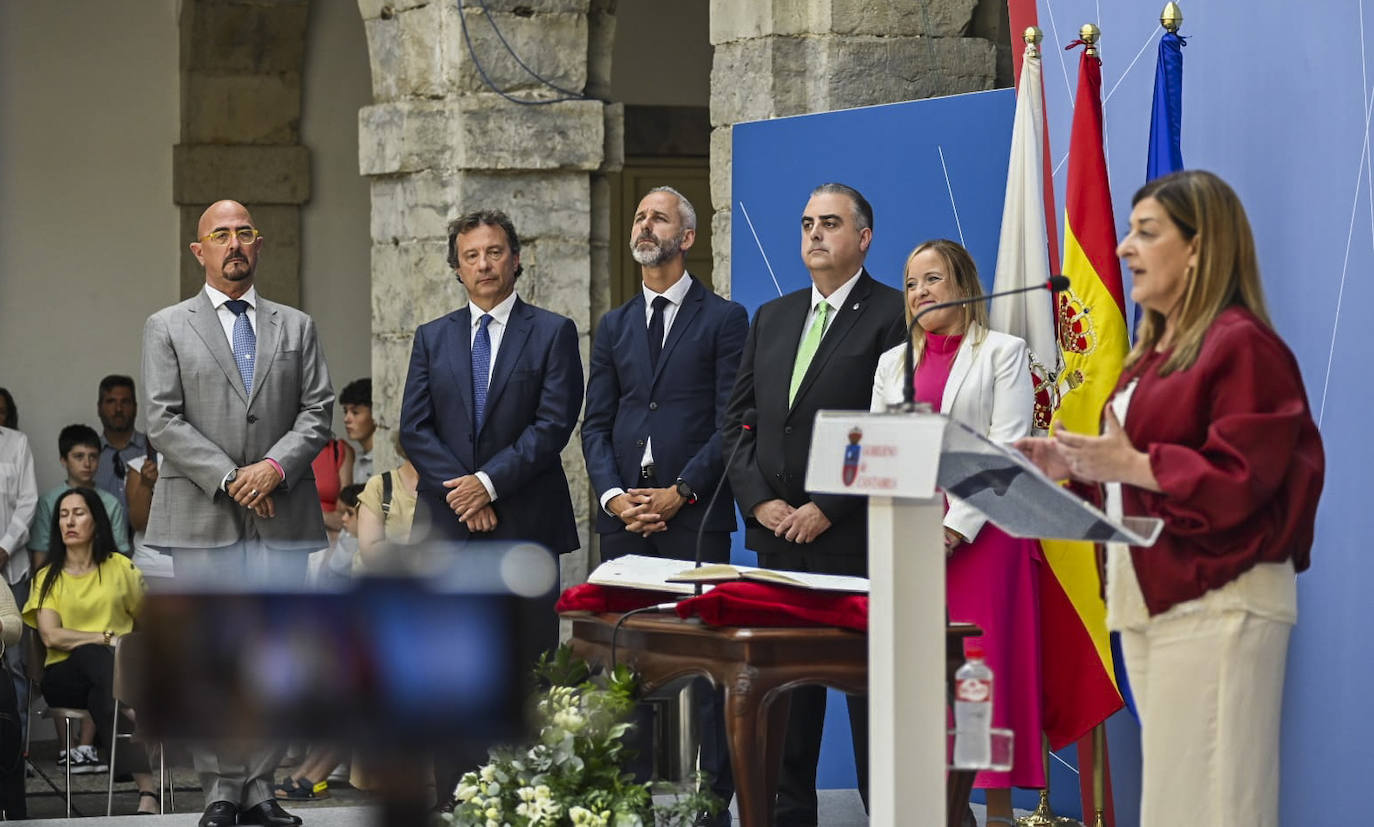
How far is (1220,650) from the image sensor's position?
316 centimetres

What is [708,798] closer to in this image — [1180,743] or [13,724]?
[1180,743]

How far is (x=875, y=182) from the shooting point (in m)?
5.84

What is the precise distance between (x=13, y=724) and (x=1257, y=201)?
3539 millimetres

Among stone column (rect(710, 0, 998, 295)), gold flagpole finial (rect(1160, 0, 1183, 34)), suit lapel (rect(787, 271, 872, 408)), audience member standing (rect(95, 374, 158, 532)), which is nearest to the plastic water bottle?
suit lapel (rect(787, 271, 872, 408))

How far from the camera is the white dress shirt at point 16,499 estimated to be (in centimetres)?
848

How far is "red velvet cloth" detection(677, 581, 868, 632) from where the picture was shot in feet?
11.8

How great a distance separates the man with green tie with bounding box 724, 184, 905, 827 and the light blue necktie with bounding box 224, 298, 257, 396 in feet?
4.18

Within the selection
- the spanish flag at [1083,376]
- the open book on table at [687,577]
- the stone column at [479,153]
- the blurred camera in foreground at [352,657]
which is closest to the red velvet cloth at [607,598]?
the open book on table at [687,577]

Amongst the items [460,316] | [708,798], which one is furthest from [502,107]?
[708,798]

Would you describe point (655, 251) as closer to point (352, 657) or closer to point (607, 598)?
point (607, 598)

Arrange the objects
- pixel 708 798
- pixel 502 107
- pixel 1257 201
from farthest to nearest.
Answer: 1. pixel 502 107
2. pixel 1257 201
3. pixel 708 798

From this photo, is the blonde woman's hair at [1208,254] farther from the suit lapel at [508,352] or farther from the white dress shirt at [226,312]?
the white dress shirt at [226,312]

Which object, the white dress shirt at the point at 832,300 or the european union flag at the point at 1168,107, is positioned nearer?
the european union flag at the point at 1168,107

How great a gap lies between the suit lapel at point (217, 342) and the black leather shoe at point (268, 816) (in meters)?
1.03
